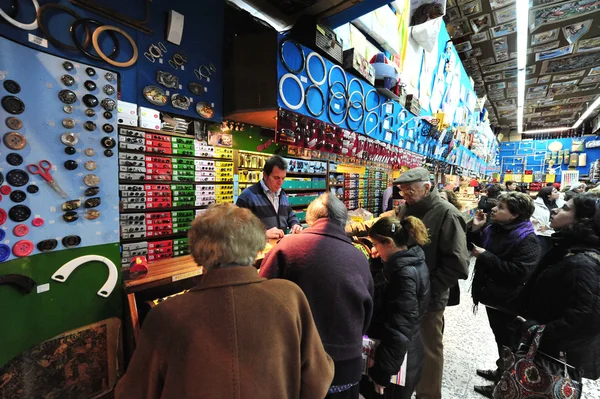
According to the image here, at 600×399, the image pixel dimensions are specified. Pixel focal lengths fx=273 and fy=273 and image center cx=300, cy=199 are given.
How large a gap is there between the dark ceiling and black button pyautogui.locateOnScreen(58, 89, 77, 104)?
326 inches

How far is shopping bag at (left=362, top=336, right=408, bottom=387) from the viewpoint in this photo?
163cm

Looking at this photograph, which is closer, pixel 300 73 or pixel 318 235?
pixel 318 235

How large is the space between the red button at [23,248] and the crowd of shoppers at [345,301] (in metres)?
1.14

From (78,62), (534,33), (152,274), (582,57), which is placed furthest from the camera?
(582,57)

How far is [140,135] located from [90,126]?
499mm

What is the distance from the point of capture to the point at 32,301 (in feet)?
5.01

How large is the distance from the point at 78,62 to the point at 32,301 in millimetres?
1422

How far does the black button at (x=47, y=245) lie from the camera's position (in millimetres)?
Answer: 1536

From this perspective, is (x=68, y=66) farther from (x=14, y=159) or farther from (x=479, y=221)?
(x=479, y=221)

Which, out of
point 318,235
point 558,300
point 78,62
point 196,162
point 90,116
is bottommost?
point 558,300

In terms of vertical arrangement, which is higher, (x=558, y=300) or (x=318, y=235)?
(x=318, y=235)

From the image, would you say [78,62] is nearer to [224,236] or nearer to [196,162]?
[196,162]

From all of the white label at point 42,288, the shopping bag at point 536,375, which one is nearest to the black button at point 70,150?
the white label at point 42,288

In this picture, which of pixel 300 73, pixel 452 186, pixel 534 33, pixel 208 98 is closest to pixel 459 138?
pixel 452 186
